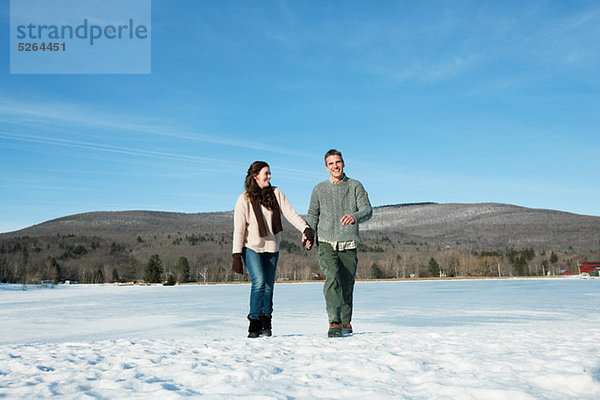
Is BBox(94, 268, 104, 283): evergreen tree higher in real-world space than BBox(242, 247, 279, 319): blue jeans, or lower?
lower

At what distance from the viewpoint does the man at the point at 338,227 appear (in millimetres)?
5984

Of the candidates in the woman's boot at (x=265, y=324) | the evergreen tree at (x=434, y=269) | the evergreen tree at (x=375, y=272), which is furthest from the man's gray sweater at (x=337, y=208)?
the evergreen tree at (x=434, y=269)

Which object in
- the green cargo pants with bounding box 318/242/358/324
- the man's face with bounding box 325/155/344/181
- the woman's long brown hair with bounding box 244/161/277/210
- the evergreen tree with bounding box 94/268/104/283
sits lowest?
the evergreen tree with bounding box 94/268/104/283

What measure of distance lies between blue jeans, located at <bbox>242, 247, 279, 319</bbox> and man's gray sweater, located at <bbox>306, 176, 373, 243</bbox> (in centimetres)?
77

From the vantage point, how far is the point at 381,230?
193500 mm

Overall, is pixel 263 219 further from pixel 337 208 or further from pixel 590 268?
pixel 590 268

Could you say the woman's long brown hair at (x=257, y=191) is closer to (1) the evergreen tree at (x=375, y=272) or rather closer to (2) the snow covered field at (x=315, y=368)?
(2) the snow covered field at (x=315, y=368)

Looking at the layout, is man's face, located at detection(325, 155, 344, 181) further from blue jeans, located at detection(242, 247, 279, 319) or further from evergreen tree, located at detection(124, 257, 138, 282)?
evergreen tree, located at detection(124, 257, 138, 282)

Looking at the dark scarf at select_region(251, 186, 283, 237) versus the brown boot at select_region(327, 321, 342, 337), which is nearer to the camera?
the brown boot at select_region(327, 321, 342, 337)

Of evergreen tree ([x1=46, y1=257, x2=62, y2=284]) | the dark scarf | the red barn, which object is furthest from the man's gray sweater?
evergreen tree ([x1=46, y1=257, x2=62, y2=284])

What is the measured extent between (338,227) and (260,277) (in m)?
1.17

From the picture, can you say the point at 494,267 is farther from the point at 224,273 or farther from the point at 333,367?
the point at 333,367

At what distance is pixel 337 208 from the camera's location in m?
6.17

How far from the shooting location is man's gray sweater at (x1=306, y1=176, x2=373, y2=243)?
6078 millimetres
